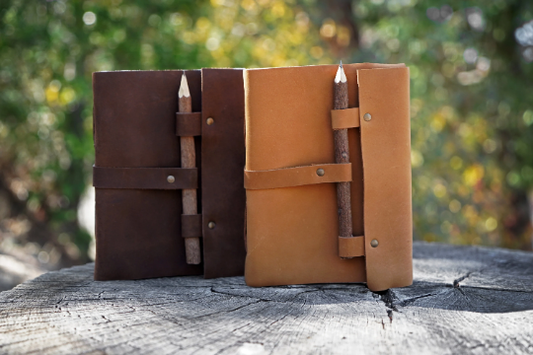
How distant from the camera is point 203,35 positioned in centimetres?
530

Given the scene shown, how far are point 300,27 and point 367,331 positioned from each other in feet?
18.3

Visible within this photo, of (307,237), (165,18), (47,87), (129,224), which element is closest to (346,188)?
(307,237)

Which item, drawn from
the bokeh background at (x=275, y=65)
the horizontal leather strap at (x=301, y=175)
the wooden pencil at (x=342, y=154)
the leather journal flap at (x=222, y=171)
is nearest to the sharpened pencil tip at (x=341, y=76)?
the wooden pencil at (x=342, y=154)

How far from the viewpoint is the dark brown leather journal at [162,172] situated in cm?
207

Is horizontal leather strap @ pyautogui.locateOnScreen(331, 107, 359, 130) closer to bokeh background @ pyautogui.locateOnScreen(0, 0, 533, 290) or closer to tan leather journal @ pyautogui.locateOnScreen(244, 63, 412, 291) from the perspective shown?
tan leather journal @ pyautogui.locateOnScreen(244, 63, 412, 291)

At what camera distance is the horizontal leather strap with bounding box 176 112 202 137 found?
2068 mm

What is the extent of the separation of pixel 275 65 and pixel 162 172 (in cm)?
389

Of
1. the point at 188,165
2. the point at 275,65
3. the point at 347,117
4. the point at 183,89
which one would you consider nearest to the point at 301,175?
the point at 347,117

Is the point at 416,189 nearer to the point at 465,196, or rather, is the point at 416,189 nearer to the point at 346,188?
the point at 465,196

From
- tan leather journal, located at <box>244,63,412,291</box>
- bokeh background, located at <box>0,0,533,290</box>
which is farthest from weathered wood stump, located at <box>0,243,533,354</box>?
bokeh background, located at <box>0,0,533,290</box>

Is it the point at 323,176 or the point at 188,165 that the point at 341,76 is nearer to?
the point at 323,176

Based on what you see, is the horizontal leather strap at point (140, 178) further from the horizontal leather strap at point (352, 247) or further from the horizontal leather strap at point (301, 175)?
the horizontal leather strap at point (352, 247)

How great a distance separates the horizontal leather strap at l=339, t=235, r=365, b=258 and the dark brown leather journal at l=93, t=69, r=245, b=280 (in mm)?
460

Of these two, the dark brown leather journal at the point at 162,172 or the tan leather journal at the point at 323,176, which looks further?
the dark brown leather journal at the point at 162,172
